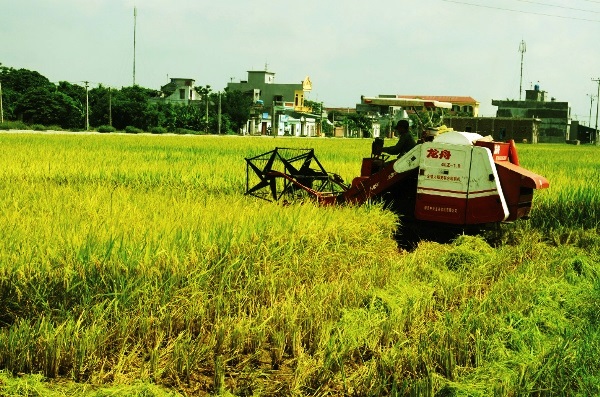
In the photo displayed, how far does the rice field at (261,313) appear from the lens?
12.5 feet

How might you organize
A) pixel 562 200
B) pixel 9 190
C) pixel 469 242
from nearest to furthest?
pixel 469 242 < pixel 9 190 < pixel 562 200

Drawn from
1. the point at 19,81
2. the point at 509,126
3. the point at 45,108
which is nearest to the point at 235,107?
the point at 19,81

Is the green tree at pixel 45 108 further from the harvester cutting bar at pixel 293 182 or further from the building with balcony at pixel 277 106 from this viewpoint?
the harvester cutting bar at pixel 293 182

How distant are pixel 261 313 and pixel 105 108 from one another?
2307 inches

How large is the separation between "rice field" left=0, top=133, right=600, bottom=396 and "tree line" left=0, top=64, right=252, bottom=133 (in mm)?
49828

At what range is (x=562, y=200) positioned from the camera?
35.3ft

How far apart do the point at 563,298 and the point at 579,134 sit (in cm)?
9998

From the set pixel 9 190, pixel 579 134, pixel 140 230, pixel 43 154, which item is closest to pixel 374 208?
pixel 140 230

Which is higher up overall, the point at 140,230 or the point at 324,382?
the point at 140,230

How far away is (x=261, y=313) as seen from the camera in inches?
183

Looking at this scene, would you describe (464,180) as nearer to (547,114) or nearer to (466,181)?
(466,181)

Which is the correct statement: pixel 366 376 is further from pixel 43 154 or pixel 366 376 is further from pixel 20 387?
pixel 43 154

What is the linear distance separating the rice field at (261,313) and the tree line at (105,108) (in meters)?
49.8

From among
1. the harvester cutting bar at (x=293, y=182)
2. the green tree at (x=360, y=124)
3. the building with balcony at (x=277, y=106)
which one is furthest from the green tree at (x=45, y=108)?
the harvester cutting bar at (x=293, y=182)
